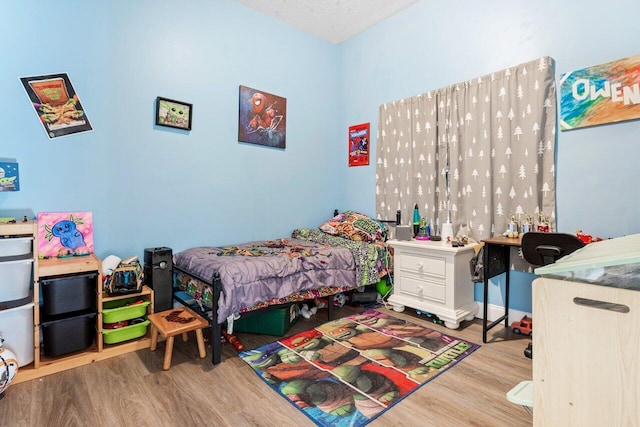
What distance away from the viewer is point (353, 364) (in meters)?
2.13

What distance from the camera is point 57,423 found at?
1568 mm

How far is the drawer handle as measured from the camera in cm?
71

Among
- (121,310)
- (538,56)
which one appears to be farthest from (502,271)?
(121,310)

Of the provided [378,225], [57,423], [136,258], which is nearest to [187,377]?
[57,423]

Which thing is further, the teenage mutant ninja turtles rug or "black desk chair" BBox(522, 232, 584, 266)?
"black desk chair" BBox(522, 232, 584, 266)

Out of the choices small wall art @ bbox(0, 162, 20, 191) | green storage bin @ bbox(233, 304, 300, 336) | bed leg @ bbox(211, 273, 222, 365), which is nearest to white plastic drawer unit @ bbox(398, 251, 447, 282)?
green storage bin @ bbox(233, 304, 300, 336)

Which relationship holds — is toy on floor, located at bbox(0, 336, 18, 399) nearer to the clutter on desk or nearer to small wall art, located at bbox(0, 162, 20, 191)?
small wall art, located at bbox(0, 162, 20, 191)

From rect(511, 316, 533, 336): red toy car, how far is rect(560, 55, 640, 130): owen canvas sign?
1544 millimetres

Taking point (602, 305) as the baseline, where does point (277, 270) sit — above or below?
below

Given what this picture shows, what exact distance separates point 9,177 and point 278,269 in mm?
1917

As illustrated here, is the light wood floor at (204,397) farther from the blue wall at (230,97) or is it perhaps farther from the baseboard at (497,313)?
the blue wall at (230,97)

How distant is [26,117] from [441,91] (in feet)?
11.2

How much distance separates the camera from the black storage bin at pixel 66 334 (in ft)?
6.61

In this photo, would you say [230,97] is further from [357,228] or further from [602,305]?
[602,305]
